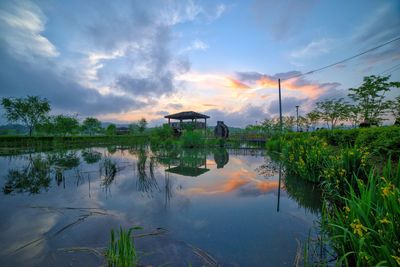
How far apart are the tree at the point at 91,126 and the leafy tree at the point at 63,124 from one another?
12937mm

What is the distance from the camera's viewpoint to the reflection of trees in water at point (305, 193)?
3.79 metres

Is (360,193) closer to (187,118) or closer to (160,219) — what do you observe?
(160,219)

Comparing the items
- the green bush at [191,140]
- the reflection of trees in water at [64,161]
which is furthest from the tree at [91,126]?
the reflection of trees in water at [64,161]

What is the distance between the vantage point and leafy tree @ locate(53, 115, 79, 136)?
28.1 meters

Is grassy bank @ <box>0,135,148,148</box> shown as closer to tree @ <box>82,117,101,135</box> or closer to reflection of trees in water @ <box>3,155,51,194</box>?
reflection of trees in water @ <box>3,155,51,194</box>

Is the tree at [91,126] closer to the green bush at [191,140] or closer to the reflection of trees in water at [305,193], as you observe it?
the green bush at [191,140]

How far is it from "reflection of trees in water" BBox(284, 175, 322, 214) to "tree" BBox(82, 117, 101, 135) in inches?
1820

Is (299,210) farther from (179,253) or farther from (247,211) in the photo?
(179,253)

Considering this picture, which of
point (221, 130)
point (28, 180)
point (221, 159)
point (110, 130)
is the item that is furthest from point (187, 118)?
point (110, 130)

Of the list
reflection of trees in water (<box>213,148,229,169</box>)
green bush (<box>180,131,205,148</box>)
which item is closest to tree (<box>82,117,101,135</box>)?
green bush (<box>180,131,205,148</box>)

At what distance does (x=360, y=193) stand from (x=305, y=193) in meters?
1.96

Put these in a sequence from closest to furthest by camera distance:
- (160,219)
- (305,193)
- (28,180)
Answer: (160,219) < (305,193) < (28,180)

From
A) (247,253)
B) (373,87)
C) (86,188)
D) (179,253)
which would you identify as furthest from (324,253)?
(373,87)

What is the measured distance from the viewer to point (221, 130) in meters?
25.0
